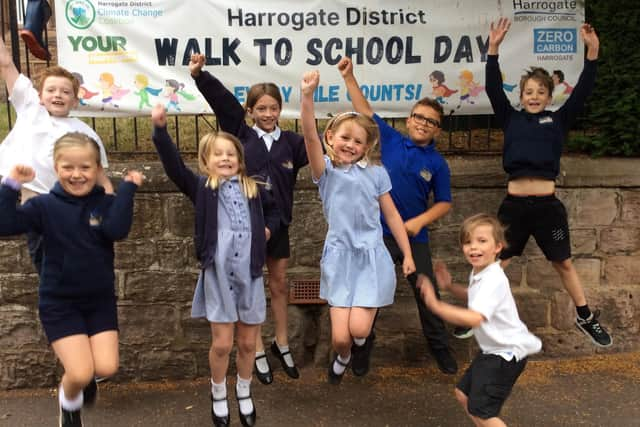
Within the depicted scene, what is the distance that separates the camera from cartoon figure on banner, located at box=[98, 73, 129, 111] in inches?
191

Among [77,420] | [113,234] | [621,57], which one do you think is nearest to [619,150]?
[621,57]

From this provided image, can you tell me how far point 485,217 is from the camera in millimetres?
3461

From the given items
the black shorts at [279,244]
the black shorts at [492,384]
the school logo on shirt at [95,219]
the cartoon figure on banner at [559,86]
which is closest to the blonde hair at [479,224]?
the black shorts at [492,384]

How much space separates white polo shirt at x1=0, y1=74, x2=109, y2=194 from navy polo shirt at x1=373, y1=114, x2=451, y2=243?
1.90m

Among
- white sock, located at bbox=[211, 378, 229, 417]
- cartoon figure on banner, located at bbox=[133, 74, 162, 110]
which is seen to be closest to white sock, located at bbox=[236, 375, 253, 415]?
white sock, located at bbox=[211, 378, 229, 417]

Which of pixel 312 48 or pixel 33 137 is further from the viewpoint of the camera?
pixel 312 48

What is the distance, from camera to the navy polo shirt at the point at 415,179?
429 centimetres

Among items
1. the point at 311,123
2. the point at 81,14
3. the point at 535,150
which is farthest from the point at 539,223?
the point at 81,14

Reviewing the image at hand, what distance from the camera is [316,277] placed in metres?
4.81

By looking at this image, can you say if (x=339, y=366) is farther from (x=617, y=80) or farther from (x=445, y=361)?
(x=617, y=80)

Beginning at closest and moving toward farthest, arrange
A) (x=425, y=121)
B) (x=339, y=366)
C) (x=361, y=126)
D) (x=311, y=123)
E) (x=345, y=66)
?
(x=311, y=123) < (x=361, y=126) < (x=345, y=66) < (x=339, y=366) < (x=425, y=121)

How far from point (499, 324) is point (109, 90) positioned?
124 inches

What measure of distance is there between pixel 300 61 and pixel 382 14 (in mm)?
686

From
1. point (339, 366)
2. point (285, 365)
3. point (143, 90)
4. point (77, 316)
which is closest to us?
point (77, 316)
